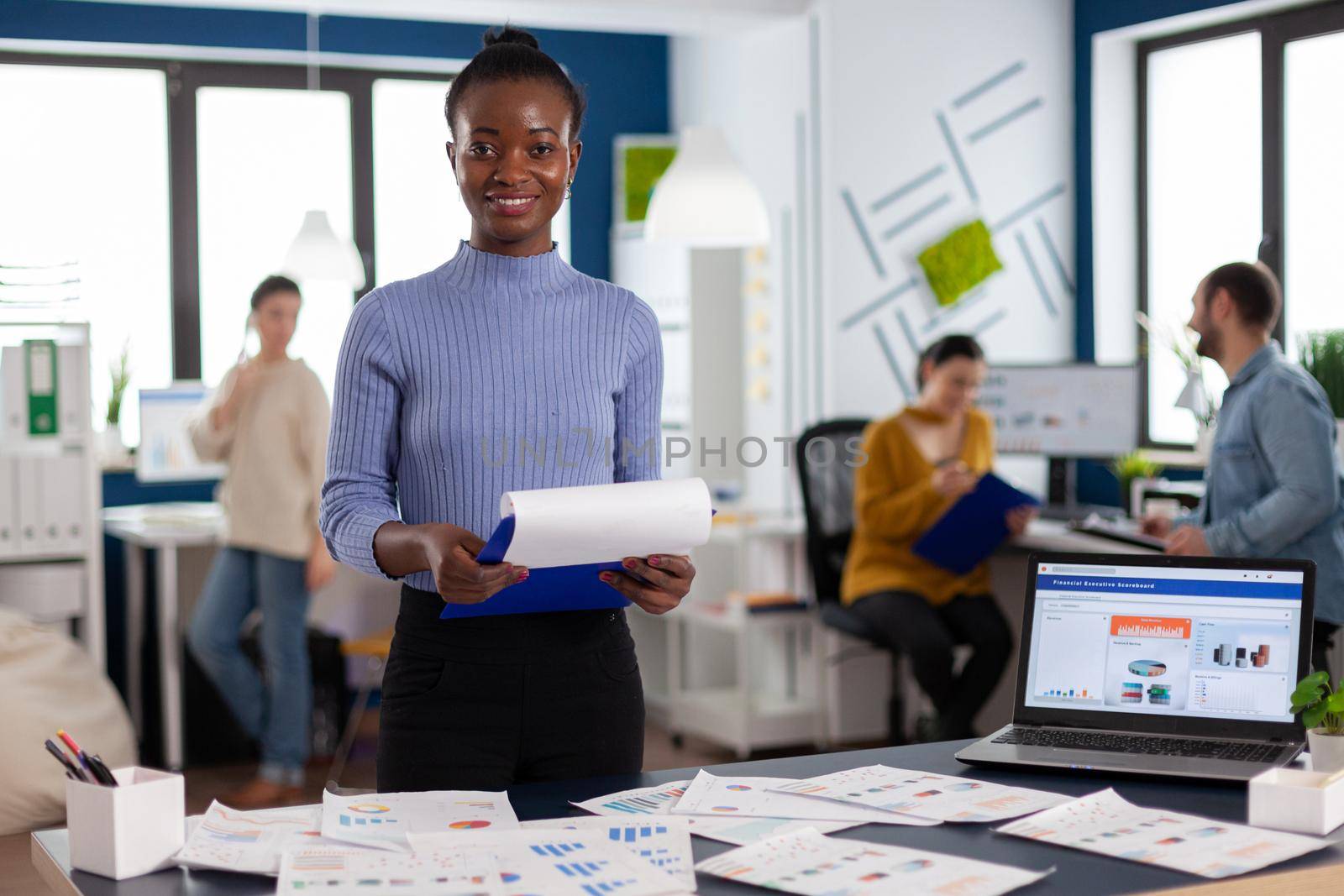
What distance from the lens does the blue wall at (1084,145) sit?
18.2ft

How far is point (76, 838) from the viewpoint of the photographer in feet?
4.90

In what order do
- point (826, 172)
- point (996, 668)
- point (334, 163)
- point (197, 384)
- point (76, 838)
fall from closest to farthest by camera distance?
A: point (76, 838) → point (996, 668) → point (826, 172) → point (197, 384) → point (334, 163)

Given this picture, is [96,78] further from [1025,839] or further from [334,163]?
[1025,839]

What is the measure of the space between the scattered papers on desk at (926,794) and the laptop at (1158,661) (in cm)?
10

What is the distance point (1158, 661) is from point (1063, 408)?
10.3ft

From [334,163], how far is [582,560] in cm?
494

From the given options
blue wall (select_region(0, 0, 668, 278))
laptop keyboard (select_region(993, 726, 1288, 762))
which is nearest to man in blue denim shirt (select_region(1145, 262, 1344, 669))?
laptop keyboard (select_region(993, 726, 1288, 762))

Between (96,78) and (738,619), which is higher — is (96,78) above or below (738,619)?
above

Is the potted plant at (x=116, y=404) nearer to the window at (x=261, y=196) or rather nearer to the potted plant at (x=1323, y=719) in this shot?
the window at (x=261, y=196)

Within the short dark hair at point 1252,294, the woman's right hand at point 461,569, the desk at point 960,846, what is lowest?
the desk at point 960,846

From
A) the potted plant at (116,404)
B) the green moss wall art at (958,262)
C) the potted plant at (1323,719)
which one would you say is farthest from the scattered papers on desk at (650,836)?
the potted plant at (116,404)

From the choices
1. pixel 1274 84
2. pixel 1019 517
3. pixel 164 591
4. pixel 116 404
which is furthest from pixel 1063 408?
pixel 116 404

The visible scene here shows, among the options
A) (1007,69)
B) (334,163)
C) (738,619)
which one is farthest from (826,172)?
(334,163)

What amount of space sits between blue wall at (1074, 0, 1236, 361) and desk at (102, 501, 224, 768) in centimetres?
311
